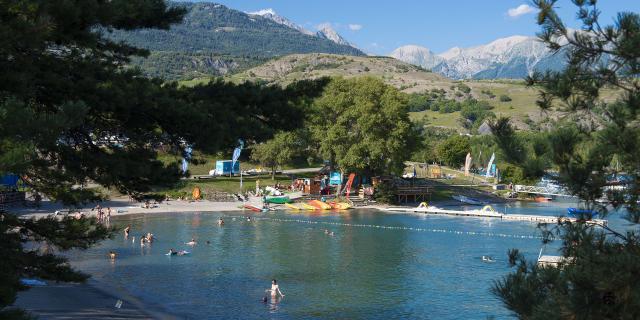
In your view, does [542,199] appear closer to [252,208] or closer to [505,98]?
[252,208]

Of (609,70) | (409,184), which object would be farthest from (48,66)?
(409,184)

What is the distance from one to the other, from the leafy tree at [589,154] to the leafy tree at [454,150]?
9244 cm

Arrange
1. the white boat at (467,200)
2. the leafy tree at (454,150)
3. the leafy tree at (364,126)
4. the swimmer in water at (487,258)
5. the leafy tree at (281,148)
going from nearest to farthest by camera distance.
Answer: the swimmer in water at (487,258)
the leafy tree at (364,126)
the leafy tree at (281,148)
the white boat at (467,200)
the leafy tree at (454,150)

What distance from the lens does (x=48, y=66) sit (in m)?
11.3

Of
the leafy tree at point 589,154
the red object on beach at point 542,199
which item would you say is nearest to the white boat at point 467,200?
the red object on beach at point 542,199

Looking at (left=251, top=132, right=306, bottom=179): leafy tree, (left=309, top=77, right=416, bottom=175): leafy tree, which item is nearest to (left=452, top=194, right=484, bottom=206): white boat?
(left=309, top=77, right=416, bottom=175): leafy tree

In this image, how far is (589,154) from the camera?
280 inches

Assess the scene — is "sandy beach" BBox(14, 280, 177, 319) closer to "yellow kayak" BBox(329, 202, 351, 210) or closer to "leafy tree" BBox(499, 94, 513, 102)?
"yellow kayak" BBox(329, 202, 351, 210)

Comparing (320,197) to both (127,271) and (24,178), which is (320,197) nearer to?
(127,271)

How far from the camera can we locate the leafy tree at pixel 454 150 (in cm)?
9850

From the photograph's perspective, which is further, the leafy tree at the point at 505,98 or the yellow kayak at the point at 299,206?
the leafy tree at the point at 505,98

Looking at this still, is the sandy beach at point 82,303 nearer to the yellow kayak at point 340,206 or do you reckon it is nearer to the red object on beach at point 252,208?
the red object on beach at point 252,208

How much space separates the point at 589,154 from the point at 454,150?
93.1m

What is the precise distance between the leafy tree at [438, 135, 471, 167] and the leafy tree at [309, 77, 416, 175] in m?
35.3
